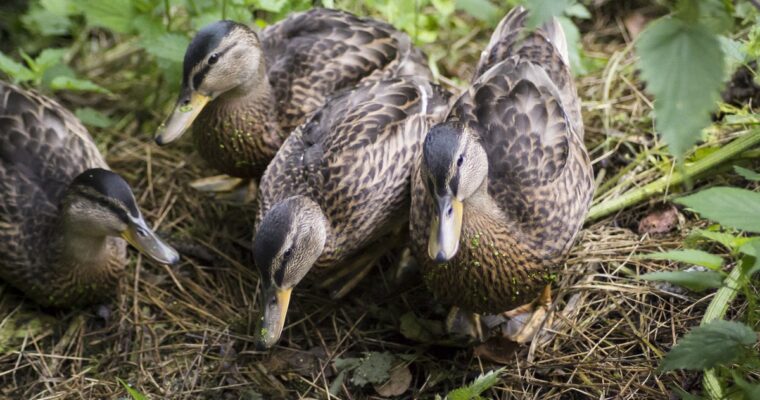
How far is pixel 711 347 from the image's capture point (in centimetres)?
271

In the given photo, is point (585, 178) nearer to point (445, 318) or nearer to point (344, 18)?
point (445, 318)

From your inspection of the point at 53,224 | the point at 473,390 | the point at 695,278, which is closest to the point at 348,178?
the point at 473,390

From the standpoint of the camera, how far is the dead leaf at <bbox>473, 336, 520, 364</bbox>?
373cm

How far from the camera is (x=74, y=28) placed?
5.70 m

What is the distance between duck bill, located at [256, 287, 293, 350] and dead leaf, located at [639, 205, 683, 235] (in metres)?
1.85

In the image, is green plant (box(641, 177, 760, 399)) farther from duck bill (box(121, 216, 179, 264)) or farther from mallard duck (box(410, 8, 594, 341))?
duck bill (box(121, 216, 179, 264))

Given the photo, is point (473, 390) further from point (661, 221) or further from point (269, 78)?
point (269, 78)

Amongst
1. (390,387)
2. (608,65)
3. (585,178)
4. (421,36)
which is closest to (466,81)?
(421,36)

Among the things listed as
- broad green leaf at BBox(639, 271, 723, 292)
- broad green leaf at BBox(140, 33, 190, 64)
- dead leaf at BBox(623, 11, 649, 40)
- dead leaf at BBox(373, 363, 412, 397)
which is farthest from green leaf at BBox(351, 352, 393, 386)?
dead leaf at BBox(623, 11, 649, 40)

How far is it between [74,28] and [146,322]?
2.55m

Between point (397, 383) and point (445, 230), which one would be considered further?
point (397, 383)

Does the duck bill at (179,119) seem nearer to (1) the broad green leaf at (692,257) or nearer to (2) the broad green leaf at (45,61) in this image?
(2) the broad green leaf at (45,61)

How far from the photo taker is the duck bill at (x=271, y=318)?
355 cm

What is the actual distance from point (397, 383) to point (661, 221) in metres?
1.58
